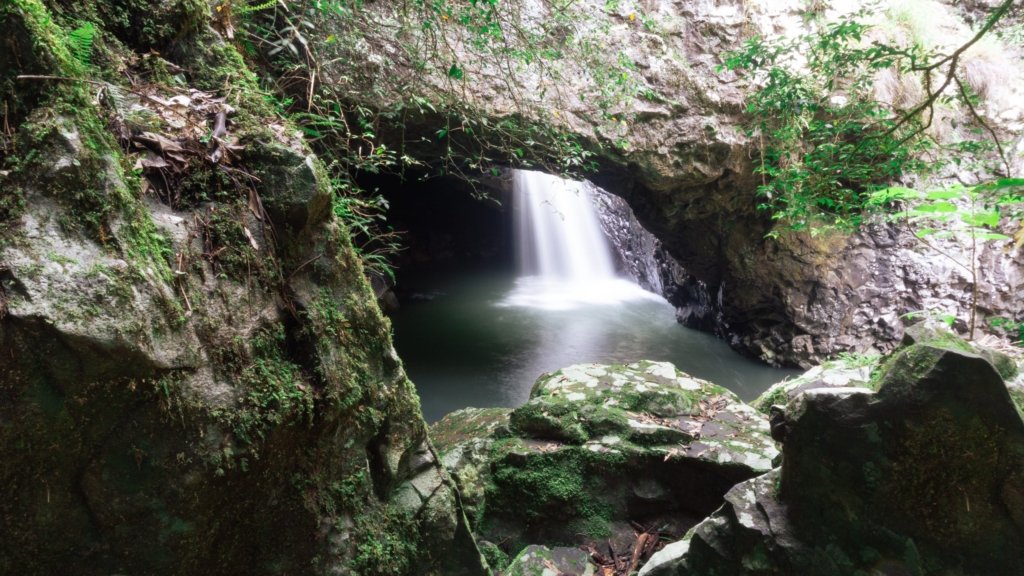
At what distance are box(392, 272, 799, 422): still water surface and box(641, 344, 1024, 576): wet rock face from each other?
500 centimetres

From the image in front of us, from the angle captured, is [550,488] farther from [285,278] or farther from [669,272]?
[669,272]

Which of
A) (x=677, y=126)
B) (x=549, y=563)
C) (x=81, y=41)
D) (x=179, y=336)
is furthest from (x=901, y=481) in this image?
(x=677, y=126)

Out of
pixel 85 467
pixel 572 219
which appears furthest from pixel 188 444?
pixel 572 219

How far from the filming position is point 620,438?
12.0ft

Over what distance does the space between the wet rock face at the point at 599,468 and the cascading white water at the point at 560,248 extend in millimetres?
8944

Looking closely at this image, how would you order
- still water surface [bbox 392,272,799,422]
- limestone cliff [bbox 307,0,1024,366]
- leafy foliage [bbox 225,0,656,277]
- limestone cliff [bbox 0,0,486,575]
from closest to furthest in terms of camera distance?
1. limestone cliff [bbox 0,0,486,575]
2. leafy foliage [bbox 225,0,656,277]
3. limestone cliff [bbox 307,0,1024,366]
4. still water surface [bbox 392,272,799,422]

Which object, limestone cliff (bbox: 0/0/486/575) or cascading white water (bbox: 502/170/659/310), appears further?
cascading white water (bbox: 502/170/659/310)

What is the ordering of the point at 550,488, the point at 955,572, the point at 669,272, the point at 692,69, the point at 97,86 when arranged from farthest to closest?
the point at 669,272
the point at 692,69
the point at 550,488
the point at 955,572
the point at 97,86

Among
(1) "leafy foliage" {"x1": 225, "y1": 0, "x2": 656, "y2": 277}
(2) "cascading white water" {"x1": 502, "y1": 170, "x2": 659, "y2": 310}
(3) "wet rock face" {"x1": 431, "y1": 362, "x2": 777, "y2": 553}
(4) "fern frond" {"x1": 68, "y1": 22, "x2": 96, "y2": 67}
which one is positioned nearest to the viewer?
(4) "fern frond" {"x1": 68, "y1": 22, "x2": 96, "y2": 67}

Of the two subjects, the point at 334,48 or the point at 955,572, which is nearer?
the point at 955,572

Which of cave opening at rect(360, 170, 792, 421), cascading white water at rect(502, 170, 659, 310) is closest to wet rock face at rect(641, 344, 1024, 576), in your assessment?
cave opening at rect(360, 170, 792, 421)

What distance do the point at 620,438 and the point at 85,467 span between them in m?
2.98

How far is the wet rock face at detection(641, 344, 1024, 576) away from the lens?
1854 mm

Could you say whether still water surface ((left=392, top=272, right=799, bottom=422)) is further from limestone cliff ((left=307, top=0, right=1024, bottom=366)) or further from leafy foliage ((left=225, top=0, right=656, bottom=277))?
leafy foliage ((left=225, top=0, right=656, bottom=277))
